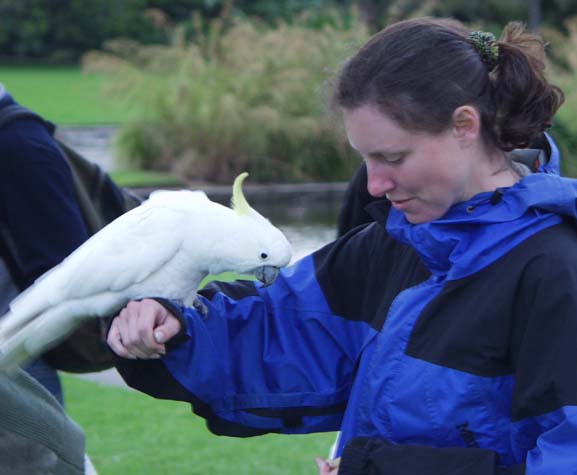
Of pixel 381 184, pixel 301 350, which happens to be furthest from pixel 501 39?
pixel 301 350

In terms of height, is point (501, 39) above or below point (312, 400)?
above

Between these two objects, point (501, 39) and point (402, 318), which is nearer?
point (402, 318)

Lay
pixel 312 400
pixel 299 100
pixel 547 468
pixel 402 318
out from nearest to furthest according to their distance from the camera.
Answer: pixel 547 468 < pixel 402 318 < pixel 312 400 < pixel 299 100

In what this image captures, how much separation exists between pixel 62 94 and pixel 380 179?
28615mm

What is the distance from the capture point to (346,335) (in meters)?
2.18

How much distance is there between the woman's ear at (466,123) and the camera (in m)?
1.82

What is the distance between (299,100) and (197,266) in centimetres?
1129

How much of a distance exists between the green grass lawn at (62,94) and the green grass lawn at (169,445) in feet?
29.9

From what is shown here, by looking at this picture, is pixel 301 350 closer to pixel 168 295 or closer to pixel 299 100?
pixel 168 295

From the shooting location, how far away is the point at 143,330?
1.98 m

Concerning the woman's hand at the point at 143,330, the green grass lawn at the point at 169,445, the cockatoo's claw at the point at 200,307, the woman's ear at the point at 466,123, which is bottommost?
the green grass lawn at the point at 169,445

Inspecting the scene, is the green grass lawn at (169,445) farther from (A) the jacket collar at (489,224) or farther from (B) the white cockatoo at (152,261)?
(A) the jacket collar at (489,224)

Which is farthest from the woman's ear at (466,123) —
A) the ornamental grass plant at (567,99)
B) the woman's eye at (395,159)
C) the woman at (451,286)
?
the ornamental grass plant at (567,99)

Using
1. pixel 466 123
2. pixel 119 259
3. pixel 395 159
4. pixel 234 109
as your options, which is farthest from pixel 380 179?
pixel 234 109
